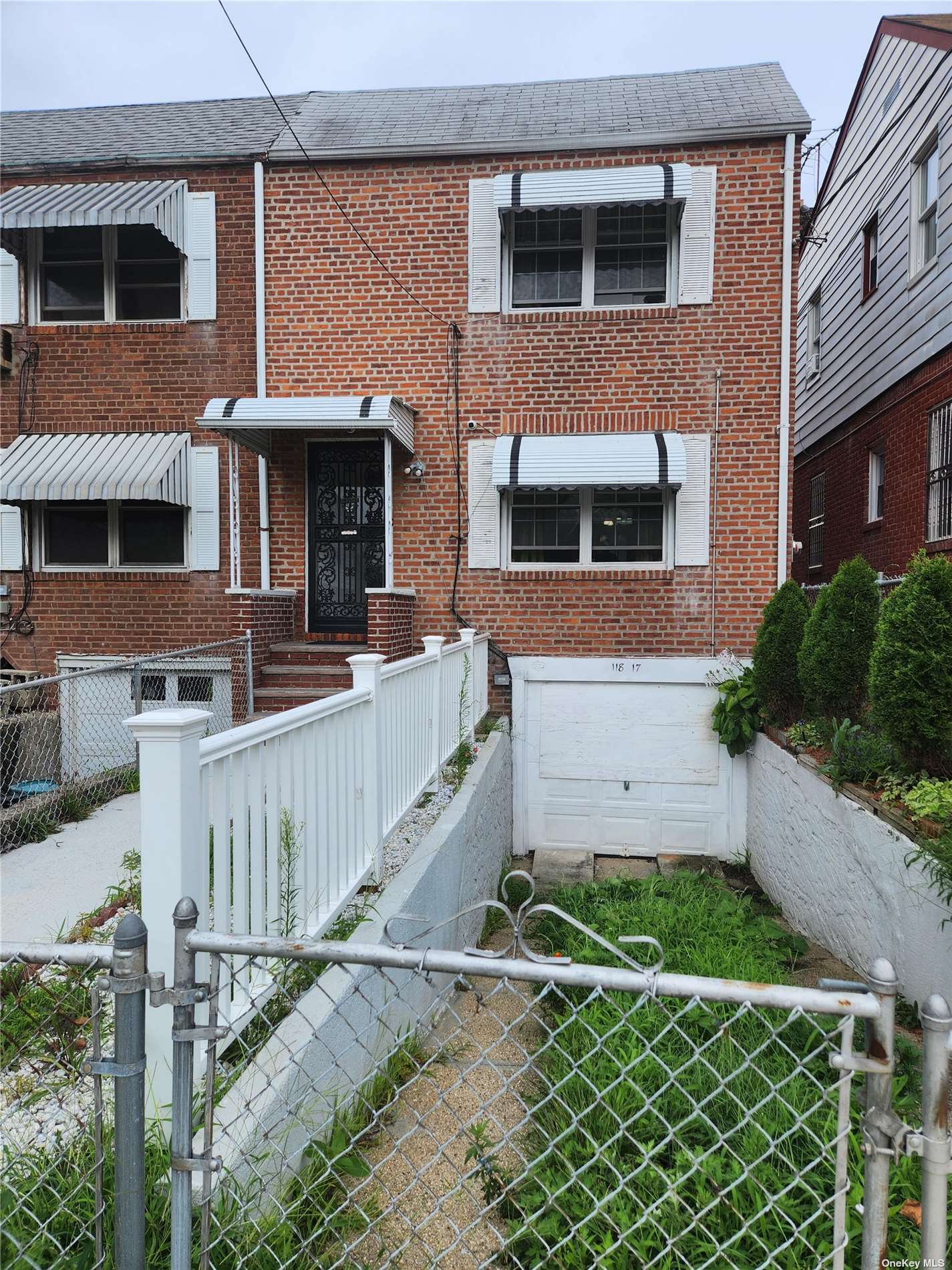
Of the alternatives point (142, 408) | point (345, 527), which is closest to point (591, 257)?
point (345, 527)

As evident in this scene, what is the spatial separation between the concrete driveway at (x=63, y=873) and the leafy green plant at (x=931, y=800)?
4.30 m

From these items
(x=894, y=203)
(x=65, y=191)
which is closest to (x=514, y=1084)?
(x=65, y=191)

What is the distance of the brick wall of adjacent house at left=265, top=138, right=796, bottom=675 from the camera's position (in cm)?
809

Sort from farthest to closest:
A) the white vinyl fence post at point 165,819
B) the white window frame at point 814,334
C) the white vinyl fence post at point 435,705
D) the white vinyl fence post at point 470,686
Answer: the white window frame at point 814,334 < the white vinyl fence post at point 470,686 < the white vinyl fence post at point 435,705 < the white vinyl fence post at point 165,819

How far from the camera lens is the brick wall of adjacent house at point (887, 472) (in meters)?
9.09

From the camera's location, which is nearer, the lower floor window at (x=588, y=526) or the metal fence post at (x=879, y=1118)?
the metal fence post at (x=879, y=1118)

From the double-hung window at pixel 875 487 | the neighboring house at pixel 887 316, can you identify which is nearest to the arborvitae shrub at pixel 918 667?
the neighboring house at pixel 887 316

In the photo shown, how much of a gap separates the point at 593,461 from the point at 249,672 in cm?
415

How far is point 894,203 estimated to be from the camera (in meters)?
10.0

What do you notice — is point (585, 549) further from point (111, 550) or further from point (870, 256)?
point (870, 256)

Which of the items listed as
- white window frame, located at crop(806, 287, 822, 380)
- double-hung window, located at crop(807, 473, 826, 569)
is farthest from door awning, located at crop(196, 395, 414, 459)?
white window frame, located at crop(806, 287, 822, 380)

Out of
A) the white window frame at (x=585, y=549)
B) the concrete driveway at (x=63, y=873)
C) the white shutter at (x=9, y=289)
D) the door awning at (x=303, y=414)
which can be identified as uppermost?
→ the white shutter at (x=9, y=289)

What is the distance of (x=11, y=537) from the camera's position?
29.1ft

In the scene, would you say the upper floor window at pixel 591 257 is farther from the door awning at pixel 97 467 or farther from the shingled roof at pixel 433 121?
the door awning at pixel 97 467
